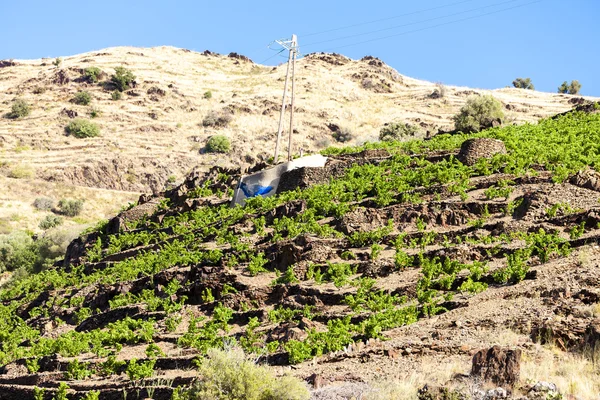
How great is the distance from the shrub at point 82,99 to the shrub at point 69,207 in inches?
969

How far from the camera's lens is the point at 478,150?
25000 mm

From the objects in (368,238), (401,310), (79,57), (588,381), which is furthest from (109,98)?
(588,381)

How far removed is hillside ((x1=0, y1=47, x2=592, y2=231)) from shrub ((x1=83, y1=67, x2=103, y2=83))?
55 cm

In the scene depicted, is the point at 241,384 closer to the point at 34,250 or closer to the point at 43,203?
the point at 34,250

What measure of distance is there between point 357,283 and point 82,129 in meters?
52.7

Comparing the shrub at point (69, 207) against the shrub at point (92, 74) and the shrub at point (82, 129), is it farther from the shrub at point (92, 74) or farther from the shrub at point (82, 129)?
the shrub at point (92, 74)

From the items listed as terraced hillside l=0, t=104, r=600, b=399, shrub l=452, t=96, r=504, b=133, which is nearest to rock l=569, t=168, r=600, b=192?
terraced hillside l=0, t=104, r=600, b=399

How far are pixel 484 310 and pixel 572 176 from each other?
9047mm

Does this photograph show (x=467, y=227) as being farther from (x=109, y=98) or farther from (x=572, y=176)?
(x=109, y=98)

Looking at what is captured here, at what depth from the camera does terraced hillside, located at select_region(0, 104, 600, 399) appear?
1209cm

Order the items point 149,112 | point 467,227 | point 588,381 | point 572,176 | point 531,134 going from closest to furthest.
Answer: point 588,381 < point 467,227 < point 572,176 < point 531,134 < point 149,112

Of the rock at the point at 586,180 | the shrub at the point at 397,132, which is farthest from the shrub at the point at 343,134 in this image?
the rock at the point at 586,180

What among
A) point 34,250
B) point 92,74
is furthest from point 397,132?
point 92,74

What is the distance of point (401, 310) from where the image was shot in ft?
48.3
